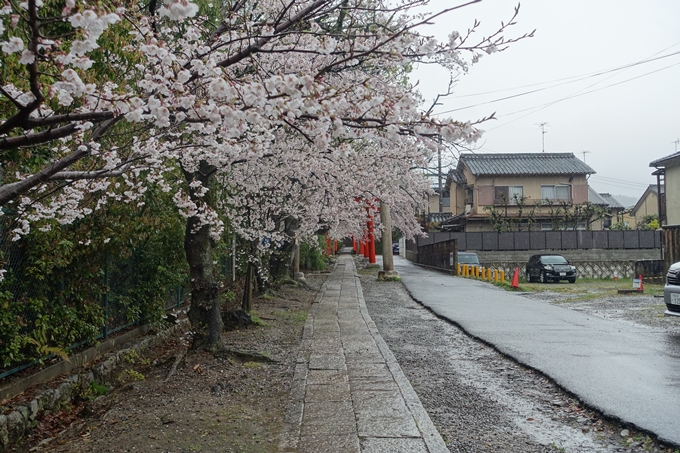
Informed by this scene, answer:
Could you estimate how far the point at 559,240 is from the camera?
3391 centimetres

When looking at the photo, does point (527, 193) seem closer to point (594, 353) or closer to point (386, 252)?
point (386, 252)

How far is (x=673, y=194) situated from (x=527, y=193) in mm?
13547

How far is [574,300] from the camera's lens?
16281mm

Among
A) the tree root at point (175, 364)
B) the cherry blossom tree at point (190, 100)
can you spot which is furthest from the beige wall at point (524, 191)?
the tree root at point (175, 364)

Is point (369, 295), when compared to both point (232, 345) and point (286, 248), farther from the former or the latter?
point (232, 345)

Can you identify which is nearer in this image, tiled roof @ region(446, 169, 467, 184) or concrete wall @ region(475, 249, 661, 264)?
concrete wall @ region(475, 249, 661, 264)

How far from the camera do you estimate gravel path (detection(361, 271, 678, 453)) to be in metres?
4.65

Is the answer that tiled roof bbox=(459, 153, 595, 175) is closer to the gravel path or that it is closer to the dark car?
the dark car

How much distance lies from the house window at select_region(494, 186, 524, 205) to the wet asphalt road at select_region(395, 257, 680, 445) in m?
25.8

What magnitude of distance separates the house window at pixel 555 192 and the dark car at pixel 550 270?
47.9 ft

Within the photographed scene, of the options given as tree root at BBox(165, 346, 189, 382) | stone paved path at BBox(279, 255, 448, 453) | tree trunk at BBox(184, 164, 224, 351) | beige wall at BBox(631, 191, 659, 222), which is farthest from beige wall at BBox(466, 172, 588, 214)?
tree root at BBox(165, 346, 189, 382)

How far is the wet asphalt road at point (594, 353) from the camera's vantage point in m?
5.35

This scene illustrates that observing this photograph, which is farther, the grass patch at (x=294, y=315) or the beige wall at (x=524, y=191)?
the beige wall at (x=524, y=191)

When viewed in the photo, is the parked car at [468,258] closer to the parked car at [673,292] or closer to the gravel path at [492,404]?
the gravel path at [492,404]
